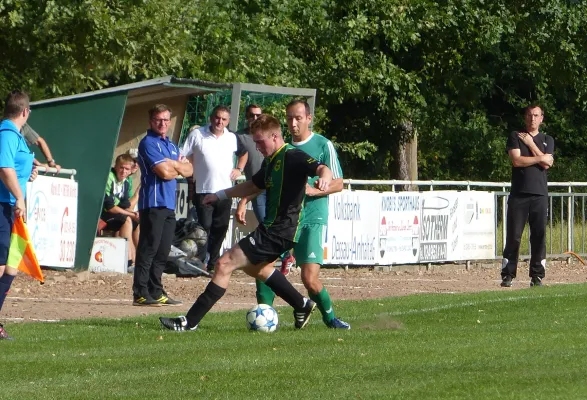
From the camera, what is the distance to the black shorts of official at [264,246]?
1037 cm

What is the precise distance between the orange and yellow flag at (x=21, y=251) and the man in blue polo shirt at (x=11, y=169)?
0.27ft

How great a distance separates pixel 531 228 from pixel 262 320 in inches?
251

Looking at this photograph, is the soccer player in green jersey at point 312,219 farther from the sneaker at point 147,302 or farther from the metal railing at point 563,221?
the metal railing at point 563,221

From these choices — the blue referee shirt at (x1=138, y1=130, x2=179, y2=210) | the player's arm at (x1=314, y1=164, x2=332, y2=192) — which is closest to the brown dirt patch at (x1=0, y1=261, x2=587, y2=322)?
the blue referee shirt at (x1=138, y1=130, x2=179, y2=210)

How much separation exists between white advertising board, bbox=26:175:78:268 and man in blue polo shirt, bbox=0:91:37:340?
5.78 metres

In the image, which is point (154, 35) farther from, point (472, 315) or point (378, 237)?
point (472, 315)

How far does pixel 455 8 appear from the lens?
108ft

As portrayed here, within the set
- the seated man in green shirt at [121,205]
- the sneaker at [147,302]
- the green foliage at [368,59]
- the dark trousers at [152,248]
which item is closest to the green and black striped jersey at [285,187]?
the dark trousers at [152,248]

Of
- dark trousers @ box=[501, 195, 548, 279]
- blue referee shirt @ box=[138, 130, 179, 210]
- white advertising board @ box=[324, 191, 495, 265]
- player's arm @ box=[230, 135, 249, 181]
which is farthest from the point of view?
white advertising board @ box=[324, 191, 495, 265]

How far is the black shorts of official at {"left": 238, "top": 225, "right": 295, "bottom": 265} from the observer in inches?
408

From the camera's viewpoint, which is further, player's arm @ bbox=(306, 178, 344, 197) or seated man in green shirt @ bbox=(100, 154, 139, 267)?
seated man in green shirt @ bbox=(100, 154, 139, 267)

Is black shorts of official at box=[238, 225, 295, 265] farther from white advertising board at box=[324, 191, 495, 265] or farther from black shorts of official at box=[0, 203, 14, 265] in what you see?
white advertising board at box=[324, 191, 495, 265]

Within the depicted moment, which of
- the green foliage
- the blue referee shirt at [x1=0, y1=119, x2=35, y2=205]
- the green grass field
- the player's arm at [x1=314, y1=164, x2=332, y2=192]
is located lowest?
the green grass field

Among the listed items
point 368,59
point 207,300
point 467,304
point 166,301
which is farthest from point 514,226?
point 368,59
